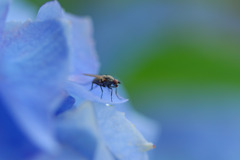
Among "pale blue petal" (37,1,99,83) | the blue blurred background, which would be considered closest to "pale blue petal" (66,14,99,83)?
"pale blue petal" (37,1,99,83)

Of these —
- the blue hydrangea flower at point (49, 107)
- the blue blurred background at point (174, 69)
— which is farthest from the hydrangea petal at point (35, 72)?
the blue blurred background at point (174, 69)

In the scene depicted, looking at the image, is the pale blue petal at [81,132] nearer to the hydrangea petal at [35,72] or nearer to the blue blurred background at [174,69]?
the hydrangea petal at [35,72]

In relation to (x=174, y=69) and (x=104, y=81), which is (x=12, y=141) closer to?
(x=104, y=81)

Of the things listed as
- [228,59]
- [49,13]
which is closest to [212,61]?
[228,59]

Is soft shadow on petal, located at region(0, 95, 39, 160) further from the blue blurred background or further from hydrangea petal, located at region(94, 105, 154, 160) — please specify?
the blue blurred background

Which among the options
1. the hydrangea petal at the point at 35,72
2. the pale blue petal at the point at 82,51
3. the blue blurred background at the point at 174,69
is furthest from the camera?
the blue blurred background at the point at 174,69

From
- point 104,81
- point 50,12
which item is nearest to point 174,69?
point 104,81
